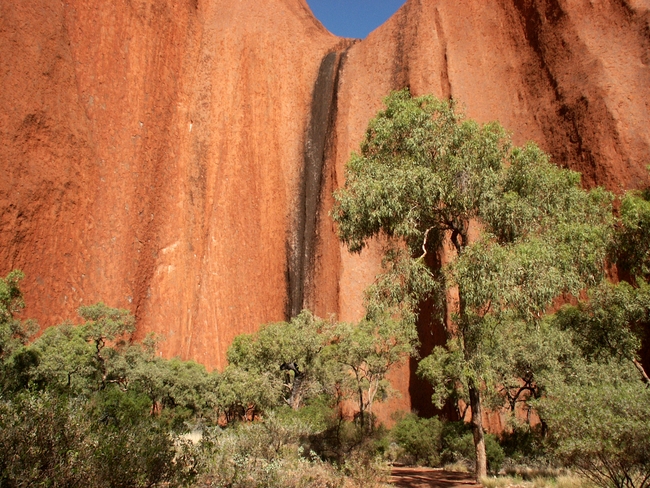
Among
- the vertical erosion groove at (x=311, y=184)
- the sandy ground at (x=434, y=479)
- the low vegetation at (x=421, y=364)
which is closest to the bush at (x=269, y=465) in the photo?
the low vegetation at (x=421, y=364)

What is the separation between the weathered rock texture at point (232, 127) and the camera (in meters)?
24.0

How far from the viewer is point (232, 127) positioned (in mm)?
33188

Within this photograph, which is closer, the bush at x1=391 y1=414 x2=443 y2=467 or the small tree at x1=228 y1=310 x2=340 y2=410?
the bush at x1=391 y1=414 x2=443 y2=467

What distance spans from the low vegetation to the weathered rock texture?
6.28 meters

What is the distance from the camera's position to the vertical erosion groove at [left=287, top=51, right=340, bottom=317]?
29672 millimetres

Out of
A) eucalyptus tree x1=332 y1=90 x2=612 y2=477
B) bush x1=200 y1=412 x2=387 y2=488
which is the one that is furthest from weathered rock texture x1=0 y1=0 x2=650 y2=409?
bush x1=200 y1=412 x2=387 y2=488

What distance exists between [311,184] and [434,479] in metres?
21.6

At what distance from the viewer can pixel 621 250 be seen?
50.4 ft

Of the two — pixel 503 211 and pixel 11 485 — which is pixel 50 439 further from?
pixel 503 211

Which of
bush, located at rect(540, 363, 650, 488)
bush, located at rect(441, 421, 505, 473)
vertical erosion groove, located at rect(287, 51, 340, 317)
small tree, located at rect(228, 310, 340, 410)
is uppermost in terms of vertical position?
vertical erosion groove, located at rect(287, 51, 340, 317)

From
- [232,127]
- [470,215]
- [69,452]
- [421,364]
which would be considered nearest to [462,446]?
[421,364]

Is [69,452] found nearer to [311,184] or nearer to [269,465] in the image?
[269,465]

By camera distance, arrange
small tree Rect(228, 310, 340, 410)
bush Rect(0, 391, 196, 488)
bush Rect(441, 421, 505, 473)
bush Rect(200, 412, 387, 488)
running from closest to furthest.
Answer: bush Rect(0, 391, 196, 488), bush Rect(200, 412, 387, 488), bush Rect(441, 421, 505, 473), small tree Rect(228, 310, 340, 410)

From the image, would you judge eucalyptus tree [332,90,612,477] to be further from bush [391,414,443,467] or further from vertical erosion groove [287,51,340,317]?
vertical erosion groove [287,51,340,317]
